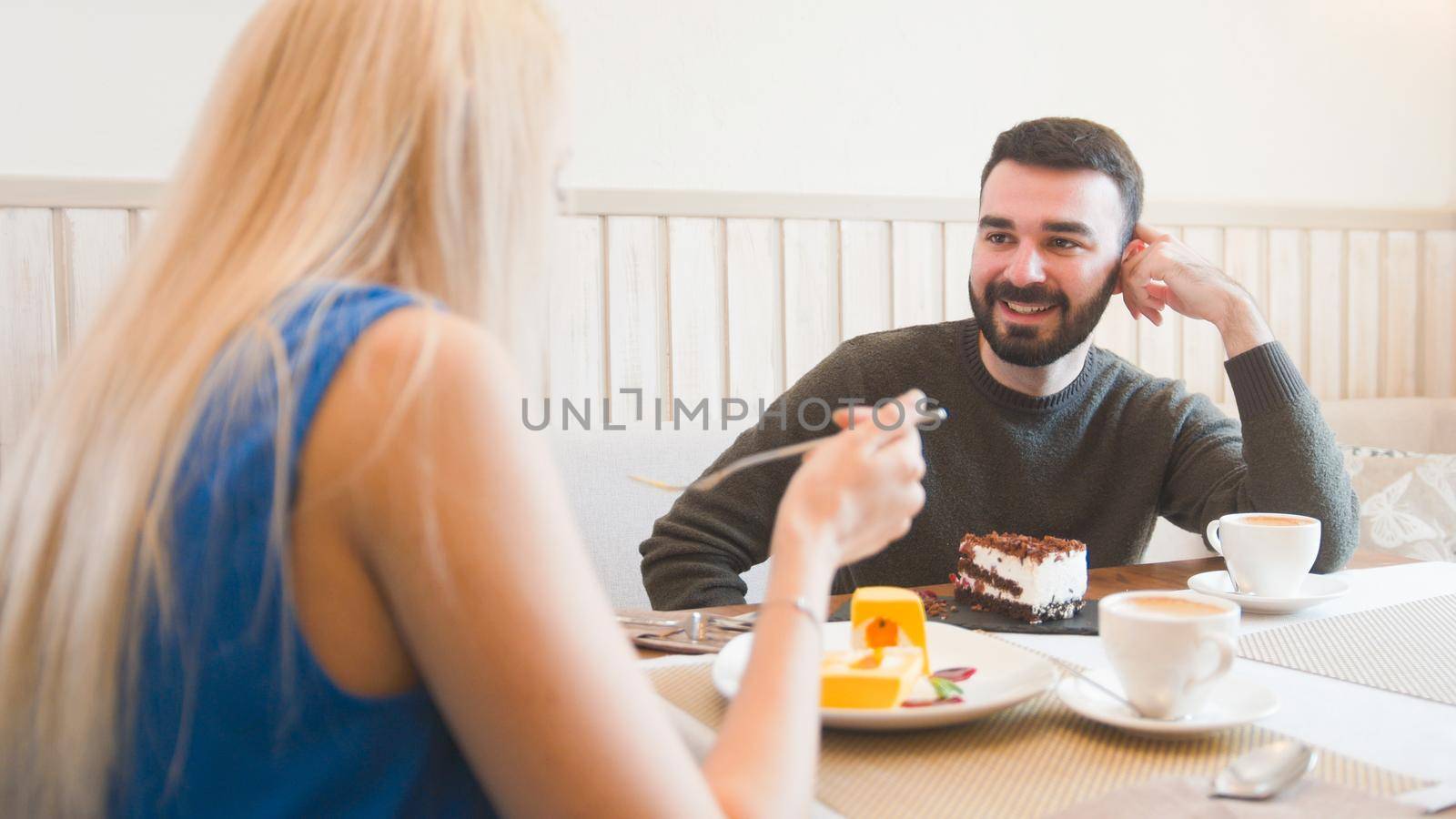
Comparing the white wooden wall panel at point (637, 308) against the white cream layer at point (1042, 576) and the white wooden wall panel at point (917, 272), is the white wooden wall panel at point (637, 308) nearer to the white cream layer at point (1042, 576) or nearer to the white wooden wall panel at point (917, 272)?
the white wooden wall panel at point (917, 272)

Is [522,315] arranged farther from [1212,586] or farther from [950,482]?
[950,482]

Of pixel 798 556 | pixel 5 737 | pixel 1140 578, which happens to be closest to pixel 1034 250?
pixel 1140 578

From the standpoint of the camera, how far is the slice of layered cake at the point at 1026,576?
112 centimetres

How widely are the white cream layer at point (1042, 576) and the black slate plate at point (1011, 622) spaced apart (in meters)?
0.02

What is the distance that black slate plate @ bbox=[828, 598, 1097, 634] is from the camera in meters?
1.09

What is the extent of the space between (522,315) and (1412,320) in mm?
2985

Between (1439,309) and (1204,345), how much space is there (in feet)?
2.49

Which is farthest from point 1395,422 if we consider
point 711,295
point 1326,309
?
point 711,295

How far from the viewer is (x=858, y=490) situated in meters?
0.77

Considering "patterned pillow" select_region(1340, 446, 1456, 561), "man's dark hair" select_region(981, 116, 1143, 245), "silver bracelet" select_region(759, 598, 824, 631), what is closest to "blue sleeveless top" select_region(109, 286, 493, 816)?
"silver bracelet" select_region(759, 598, 824, 631)

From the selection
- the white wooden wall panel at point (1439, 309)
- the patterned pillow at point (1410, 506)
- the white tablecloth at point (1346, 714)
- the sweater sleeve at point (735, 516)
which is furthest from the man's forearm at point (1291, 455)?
the white wooden wall panel at point (1439, 309)

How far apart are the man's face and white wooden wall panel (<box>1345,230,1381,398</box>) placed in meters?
1.51

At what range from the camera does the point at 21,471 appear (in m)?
0.62

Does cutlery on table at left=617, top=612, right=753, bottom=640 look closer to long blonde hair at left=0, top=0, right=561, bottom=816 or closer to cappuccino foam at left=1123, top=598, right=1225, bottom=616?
cappuccino foam at left=1123, top=598, right=1225, bottom=616
